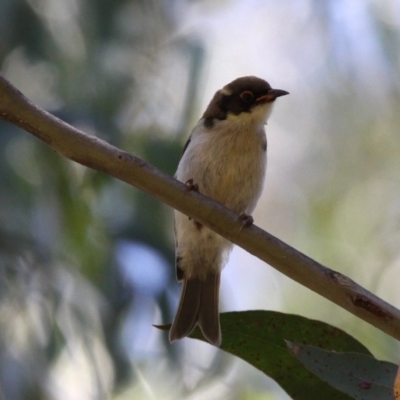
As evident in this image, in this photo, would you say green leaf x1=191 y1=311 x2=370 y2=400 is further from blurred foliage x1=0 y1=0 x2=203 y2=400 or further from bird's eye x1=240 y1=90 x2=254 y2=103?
bird's eye x1=240 y1=90 x2=254 y2=103

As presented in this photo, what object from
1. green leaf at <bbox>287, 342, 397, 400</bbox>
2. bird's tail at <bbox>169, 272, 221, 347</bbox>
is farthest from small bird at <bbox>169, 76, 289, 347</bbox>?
green leaf at <bbox>287, 342, 397, 400</bbox>

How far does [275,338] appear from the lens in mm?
1799

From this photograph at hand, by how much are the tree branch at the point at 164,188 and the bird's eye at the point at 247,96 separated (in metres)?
1.48

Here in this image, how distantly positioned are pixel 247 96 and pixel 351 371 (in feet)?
5.88

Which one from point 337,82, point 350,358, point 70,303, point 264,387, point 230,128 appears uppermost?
point 337,82

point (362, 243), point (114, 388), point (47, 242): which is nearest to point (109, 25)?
point (47, 242)

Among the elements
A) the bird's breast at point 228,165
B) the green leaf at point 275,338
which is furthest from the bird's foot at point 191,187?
the green leaf at point 275,338

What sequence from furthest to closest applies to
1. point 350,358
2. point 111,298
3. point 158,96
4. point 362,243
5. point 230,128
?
point 362,243, point 158,96, point 230,128, point 111,298, point 350,358

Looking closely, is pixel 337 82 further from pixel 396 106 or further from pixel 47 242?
pixel 47 242

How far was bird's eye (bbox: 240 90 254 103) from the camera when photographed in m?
3.16

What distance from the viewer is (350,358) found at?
1.60 metres

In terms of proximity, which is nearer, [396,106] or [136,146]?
[136,146]

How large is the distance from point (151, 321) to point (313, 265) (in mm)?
1339

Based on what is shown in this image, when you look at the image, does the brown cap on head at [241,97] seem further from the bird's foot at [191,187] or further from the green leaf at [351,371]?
the green leaf at [351,371]
